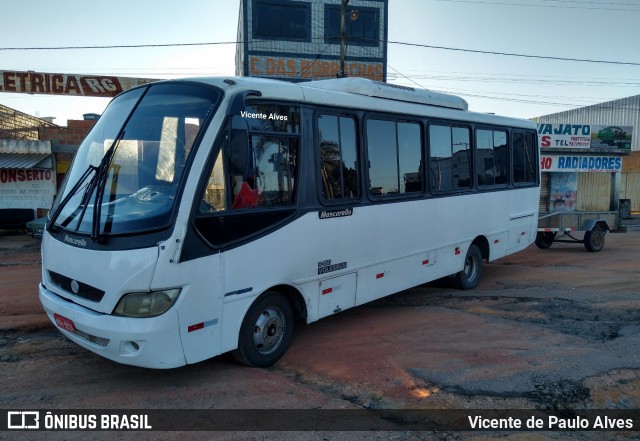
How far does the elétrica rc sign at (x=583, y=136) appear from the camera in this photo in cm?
1469

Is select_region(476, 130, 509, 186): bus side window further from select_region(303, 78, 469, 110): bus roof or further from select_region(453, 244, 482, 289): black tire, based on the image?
select_region(453, 244, 482, 289): black tire

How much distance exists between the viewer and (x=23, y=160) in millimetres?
18172

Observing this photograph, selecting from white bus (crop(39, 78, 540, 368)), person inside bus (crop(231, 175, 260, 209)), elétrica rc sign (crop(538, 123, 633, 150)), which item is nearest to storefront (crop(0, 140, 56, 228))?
white bus (crop(39, 78, 540, 368))

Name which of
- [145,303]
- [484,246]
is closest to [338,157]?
[145,303]

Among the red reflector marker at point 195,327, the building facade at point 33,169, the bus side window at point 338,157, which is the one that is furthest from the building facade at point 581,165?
the building facade at point 33,169

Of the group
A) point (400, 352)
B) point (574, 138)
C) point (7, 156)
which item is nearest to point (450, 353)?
point (400, 352)

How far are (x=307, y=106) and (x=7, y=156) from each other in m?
16.7

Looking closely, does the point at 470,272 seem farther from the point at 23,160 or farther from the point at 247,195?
the point at 23,160

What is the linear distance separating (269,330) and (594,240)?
468 inches

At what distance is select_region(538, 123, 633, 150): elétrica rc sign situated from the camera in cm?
1469

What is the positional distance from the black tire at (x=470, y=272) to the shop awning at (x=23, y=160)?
52.7 ft

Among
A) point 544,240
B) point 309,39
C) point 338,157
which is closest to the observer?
point 338,157

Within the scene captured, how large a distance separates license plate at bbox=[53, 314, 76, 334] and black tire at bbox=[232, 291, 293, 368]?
1.53 metres

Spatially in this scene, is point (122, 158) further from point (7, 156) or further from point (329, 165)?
point (7, 156)
